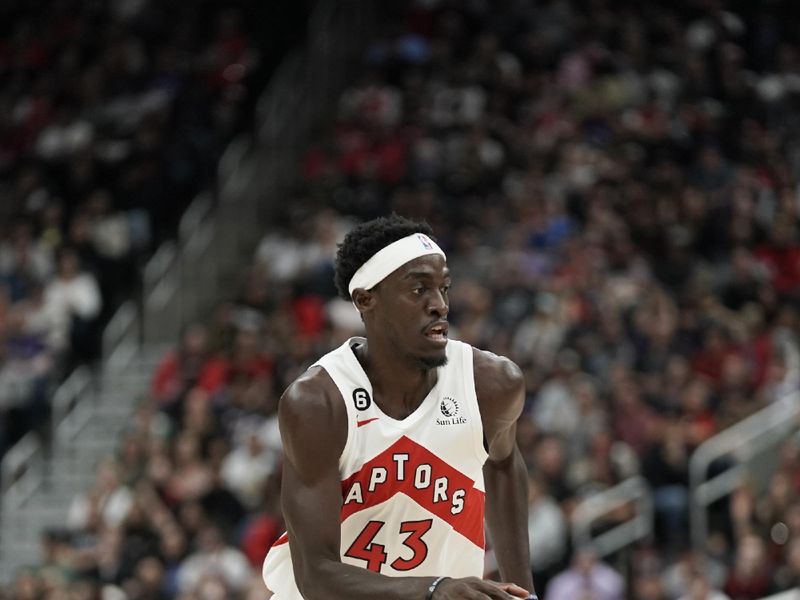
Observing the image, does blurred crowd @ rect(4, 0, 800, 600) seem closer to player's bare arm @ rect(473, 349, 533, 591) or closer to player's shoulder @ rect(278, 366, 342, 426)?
player's bare arm @ rect(473, 349, 533, 591)

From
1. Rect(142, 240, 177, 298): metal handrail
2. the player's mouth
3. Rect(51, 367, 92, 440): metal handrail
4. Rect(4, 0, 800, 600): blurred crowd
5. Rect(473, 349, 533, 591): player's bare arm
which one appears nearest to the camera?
the player's mouth

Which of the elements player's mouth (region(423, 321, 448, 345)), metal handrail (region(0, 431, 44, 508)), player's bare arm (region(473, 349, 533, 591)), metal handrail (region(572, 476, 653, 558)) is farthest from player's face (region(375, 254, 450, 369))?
metal handrail (region(0, 431, 44, 508))

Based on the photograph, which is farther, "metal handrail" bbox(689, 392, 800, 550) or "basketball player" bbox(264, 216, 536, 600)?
"metal handrail" bbox(689, 392, 800, 550)

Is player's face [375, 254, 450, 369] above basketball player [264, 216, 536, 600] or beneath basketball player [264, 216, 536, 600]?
above

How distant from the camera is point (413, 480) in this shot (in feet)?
19.2

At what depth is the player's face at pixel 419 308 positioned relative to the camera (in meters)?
5.85

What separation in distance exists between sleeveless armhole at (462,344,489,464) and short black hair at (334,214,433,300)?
54cm

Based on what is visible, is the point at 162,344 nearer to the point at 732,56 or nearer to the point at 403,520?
the point at 732,56

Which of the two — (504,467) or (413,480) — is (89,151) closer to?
(504,467)

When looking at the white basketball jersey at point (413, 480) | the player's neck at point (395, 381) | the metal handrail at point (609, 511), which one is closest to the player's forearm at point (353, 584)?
the white basketball jersey at point (413, 480)

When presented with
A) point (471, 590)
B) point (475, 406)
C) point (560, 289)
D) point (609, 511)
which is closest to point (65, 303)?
point (560, 289)

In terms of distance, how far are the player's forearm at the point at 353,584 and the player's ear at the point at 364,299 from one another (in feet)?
3.49

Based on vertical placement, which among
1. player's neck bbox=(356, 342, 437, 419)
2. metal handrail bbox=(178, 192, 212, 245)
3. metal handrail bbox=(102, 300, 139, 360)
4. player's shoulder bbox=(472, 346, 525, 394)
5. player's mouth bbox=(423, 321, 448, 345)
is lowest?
metal handrail bbox=(102, 300, 139, 360)

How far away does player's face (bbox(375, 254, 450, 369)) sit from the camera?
5.85 m
